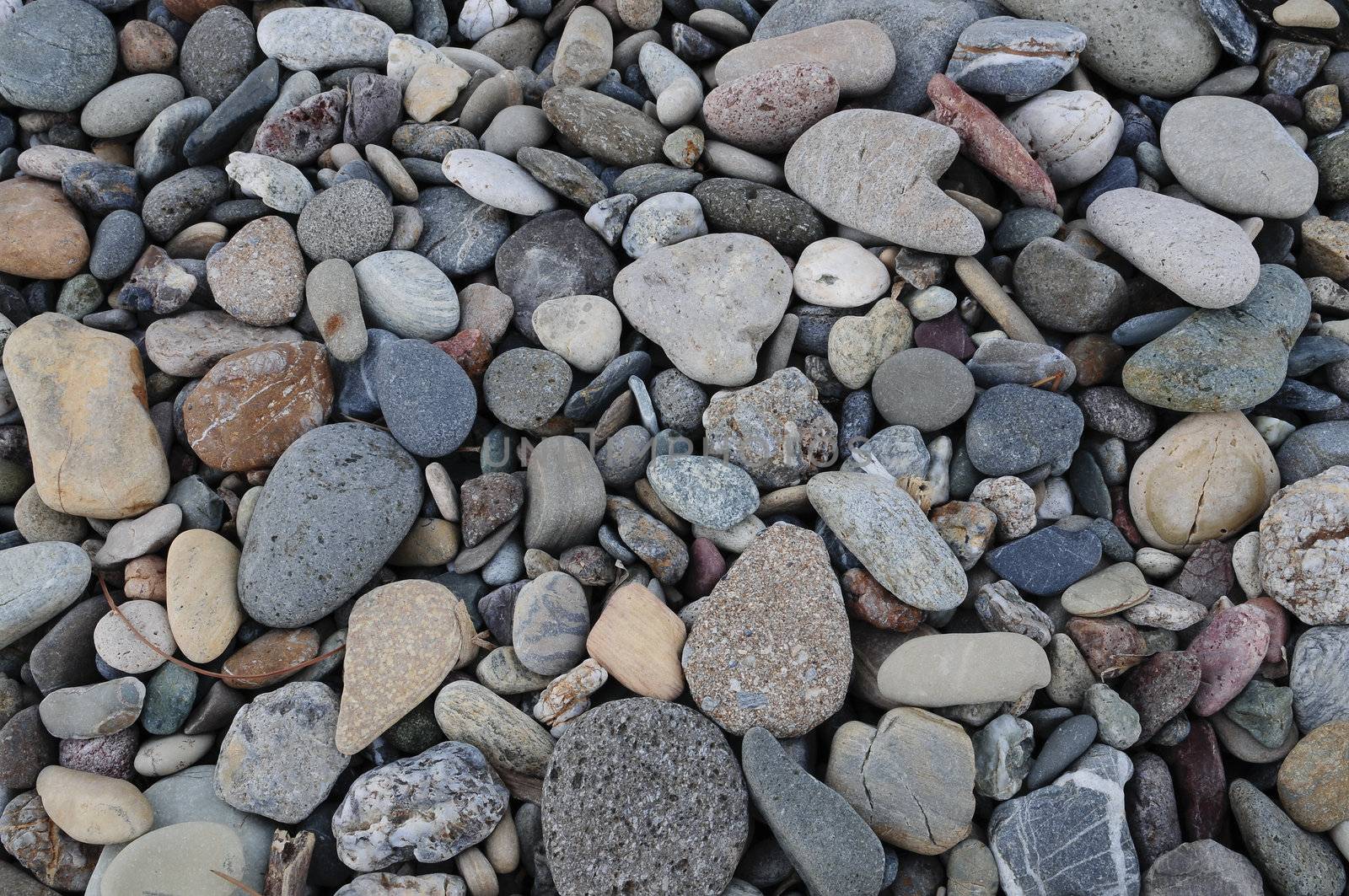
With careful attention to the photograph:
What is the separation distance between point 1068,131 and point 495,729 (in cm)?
284

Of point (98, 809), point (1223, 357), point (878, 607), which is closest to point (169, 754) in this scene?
point (98, 809)

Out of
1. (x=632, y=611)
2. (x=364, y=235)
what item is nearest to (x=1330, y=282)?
(x=632, y=611)

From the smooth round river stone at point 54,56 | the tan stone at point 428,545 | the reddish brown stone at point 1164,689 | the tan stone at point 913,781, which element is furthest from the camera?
the smooth round river stone at point 54,56

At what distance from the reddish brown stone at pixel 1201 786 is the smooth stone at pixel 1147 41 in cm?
239

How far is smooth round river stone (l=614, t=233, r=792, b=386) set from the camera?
9.42ft

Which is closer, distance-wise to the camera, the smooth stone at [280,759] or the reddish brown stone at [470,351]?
the smooth stone at [280,759]

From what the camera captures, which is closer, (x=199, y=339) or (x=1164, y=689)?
(x=1164, y=689)

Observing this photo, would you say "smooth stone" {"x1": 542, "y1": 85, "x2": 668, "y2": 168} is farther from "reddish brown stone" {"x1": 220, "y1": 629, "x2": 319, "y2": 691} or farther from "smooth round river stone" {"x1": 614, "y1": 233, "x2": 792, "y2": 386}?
"reddish brown stone" {"x1": 220, "y1": 629, "x2": 319, "y2": 691}

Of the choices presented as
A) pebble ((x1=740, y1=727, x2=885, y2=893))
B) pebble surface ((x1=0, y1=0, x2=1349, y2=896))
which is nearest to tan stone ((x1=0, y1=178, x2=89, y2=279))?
pebble surface ((x1=0, y1=0, x2=1349, y2=896))

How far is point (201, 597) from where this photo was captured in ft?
8.32

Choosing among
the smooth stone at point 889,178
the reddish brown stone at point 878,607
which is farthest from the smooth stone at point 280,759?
the smooth stone at point 889,178

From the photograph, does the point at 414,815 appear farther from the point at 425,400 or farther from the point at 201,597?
the point at 425,400

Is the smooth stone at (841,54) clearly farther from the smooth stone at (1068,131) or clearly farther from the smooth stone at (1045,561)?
the smooth stone at (1045,561)

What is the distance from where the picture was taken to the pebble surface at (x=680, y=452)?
2.30 metres
